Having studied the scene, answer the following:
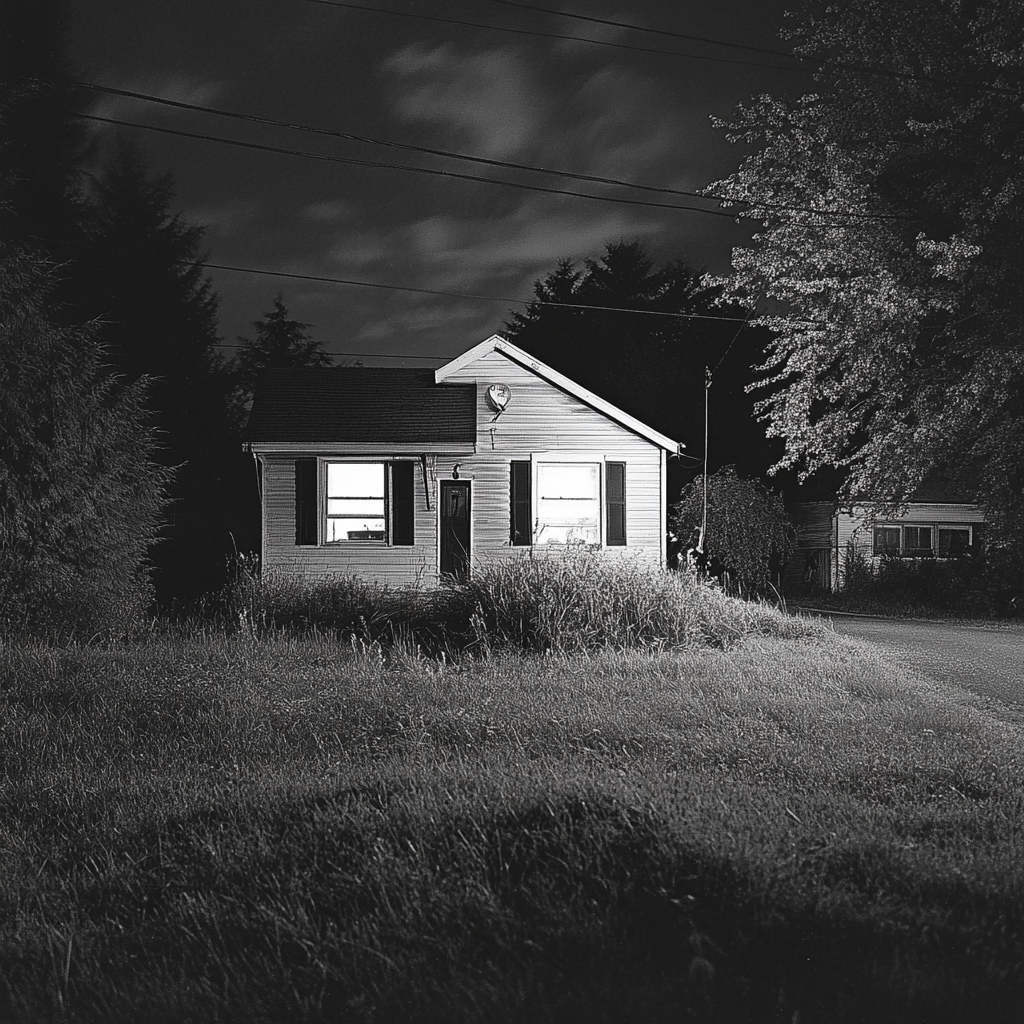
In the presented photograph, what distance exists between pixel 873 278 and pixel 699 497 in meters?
12.2

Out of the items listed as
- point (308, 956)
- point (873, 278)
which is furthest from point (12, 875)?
point (873, 278)

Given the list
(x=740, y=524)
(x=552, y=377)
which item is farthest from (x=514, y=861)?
(x=740, y=524)

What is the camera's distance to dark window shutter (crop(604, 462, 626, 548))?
21.2m

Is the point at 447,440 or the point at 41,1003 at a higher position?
the point at 447,440

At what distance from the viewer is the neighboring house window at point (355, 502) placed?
67.5ft

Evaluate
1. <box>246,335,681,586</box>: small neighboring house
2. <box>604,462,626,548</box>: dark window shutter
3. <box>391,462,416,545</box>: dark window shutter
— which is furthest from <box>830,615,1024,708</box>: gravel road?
<box>391,462,416,545</box>: dark window shutter

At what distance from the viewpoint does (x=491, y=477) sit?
21.3 m

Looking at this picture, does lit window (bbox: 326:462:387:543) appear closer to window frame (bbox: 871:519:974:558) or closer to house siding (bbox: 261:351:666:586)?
house siding (bbox: 261:351:666:586)

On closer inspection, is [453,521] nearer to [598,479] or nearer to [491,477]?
[491,477]

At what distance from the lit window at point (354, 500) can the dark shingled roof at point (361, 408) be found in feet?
2.27

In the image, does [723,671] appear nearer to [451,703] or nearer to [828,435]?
[451,703]

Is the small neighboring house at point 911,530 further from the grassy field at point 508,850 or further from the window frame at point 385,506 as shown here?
the grassy field at point 508,850

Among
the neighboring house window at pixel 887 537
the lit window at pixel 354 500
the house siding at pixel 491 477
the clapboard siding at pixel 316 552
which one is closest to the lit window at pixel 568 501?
the house siding at pixel 491 477

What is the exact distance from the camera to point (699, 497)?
105 ft
